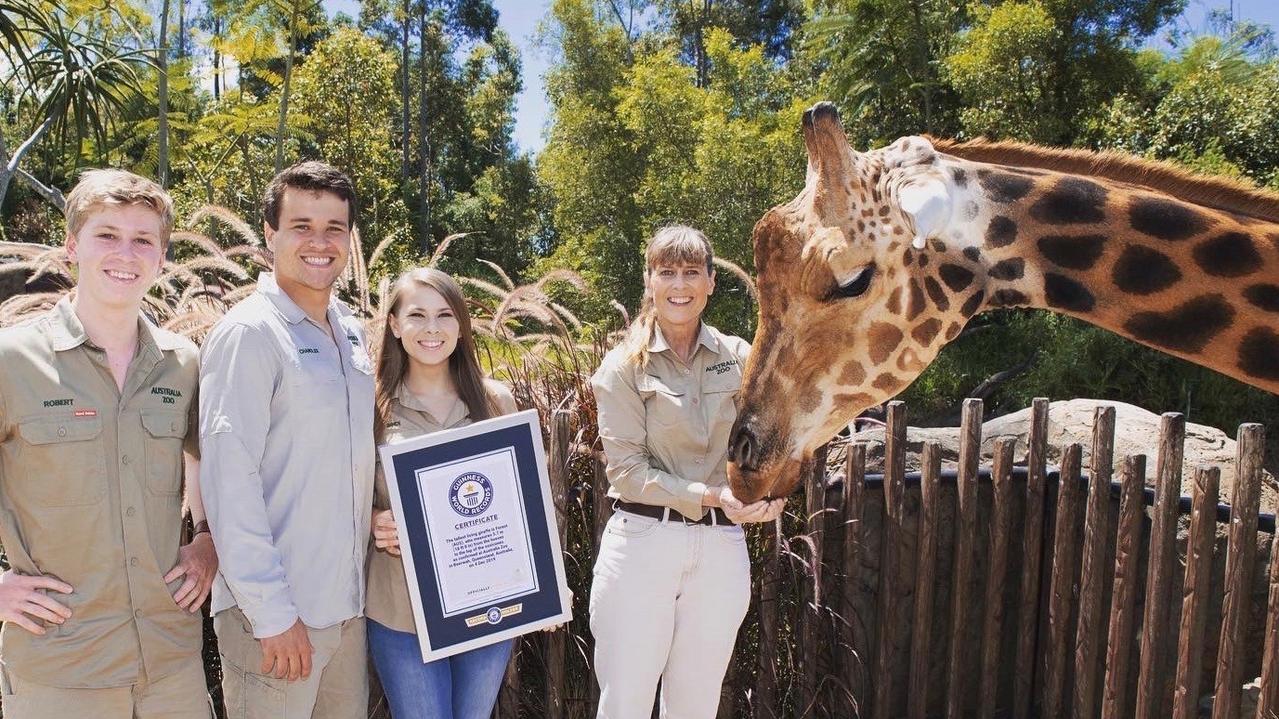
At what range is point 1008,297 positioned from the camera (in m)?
2.46

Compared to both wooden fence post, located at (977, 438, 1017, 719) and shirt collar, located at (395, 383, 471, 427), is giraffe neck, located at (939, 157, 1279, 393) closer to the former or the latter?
shirt collar, located at (395, 383, 471, 427)

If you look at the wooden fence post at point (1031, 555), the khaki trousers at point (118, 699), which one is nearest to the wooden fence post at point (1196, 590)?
the wooden fence post at point (1031, 555)

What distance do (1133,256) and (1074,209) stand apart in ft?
0.58

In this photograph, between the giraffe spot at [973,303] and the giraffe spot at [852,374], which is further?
the giraffe spot at [852,374]

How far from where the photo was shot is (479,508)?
3.17 metres

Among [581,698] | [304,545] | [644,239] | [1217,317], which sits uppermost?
[644,239]

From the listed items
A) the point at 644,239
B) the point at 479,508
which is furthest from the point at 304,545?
the point at 644,239

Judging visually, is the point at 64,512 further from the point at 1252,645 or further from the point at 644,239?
the point at 644,239

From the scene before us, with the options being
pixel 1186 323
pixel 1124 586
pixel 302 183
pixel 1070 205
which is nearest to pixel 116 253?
pixel 302 183

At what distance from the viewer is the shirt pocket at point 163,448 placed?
2.74 metres

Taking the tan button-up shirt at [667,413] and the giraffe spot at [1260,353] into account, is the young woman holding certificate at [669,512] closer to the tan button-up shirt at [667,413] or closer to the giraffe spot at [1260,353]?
the tan button-up shirt at [667,413]

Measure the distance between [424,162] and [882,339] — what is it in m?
30.6

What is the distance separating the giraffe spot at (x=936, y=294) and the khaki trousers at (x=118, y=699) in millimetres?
2278

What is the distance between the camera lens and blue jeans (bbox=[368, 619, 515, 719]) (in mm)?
3119
